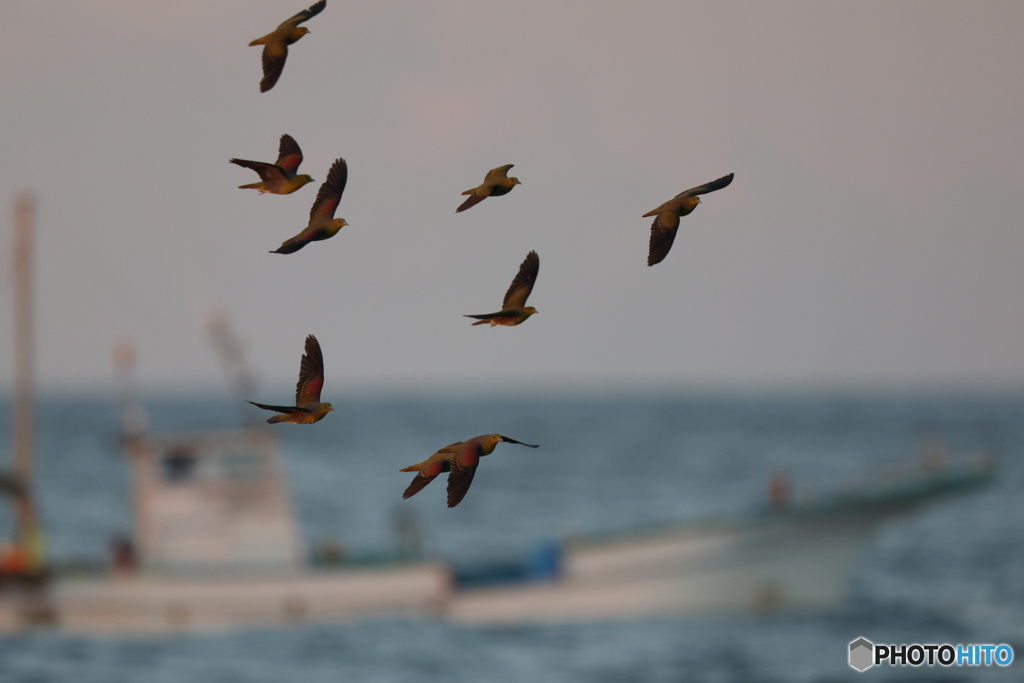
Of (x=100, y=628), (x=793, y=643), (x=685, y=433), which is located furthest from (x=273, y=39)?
(x=685, y=433)

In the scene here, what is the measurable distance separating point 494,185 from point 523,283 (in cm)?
61

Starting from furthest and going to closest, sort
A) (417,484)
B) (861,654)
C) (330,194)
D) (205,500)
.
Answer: (861,654) < (205,500) < (330,194) < (417,484)

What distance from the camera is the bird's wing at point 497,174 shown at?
8.62m

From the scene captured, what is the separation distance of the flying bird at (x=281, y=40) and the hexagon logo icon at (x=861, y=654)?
27.8 metres

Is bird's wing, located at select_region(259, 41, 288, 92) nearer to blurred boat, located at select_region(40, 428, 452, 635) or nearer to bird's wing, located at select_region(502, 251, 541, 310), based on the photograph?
bird's wing, located at select_region(502, 251, 541, 310)

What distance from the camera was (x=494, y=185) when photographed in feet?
28.1

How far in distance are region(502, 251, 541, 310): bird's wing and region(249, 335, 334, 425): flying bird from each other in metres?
1.19

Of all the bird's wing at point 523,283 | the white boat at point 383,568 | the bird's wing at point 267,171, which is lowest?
the white boat at point 383,568

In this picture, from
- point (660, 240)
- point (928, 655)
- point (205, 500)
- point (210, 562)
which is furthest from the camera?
point (928, 655)

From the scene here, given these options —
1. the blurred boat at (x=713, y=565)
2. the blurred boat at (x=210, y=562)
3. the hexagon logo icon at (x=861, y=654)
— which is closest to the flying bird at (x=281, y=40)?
the blurred boat at (x=210, y=562)

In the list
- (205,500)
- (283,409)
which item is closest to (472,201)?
(283,409)

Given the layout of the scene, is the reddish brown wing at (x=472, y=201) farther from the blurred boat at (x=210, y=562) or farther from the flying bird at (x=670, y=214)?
the blurred boat at (x=210, y=562)

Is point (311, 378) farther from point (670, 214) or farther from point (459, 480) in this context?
point (670, 214)

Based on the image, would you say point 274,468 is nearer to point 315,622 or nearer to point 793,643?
point 315,622
